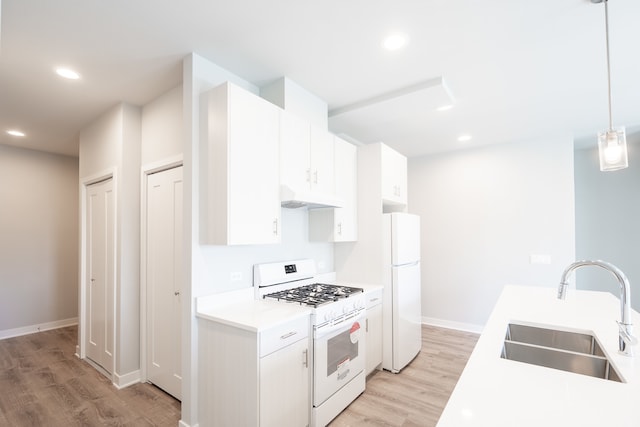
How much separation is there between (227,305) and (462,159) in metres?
4.10

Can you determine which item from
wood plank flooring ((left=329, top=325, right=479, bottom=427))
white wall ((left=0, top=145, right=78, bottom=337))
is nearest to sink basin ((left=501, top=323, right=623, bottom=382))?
wood plank flooring ((left=329, top=325, right=479, bottom=427))

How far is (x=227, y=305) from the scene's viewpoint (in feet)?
7.75

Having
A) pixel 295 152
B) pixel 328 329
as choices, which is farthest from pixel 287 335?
pixel 295 152

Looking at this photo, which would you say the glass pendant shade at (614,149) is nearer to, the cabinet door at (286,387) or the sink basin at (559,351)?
the sink basin at (559,351)

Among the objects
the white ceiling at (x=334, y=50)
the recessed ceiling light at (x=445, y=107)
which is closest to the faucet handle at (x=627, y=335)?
the white ceiling at (x=334, y=50)

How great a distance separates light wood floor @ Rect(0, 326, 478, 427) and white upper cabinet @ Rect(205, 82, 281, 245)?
1.59m

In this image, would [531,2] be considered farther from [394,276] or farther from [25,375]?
[25,375]

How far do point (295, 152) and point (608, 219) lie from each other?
4.65 meters

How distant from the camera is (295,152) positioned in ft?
8.62

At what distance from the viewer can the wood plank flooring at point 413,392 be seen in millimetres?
2422

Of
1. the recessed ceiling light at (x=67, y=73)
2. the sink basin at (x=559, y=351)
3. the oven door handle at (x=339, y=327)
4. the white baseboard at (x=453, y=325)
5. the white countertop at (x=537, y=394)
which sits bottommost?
the white baseboard at (x=453, y=325)

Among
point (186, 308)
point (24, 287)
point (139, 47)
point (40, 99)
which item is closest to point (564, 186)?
point (186, 308)

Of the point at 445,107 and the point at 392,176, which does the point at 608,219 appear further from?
the point at 392,176

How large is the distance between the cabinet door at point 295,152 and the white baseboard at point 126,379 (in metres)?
2.37
